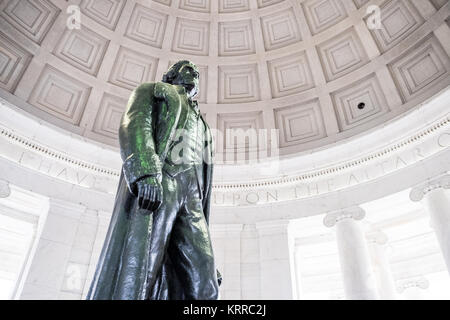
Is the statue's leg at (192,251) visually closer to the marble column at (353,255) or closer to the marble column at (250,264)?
the marble column at (353,255)

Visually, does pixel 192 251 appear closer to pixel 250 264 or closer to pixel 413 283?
pixel 250 264

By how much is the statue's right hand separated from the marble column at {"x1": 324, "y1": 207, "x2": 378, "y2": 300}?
26.6ft

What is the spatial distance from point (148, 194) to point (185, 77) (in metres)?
1.93

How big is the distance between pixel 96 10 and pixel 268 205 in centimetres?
934

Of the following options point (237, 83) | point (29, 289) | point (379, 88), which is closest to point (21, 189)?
point (29, 289)

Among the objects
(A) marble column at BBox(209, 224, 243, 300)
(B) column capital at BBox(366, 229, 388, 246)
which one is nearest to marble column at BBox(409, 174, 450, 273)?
(B) column capital at BBox(366, 229, 388, 246)

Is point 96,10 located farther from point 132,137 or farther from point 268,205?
point 132,137

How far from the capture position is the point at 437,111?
10.5 m

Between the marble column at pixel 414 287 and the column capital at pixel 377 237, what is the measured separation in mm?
3118

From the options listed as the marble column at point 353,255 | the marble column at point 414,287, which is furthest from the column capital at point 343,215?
the marble column at point 414,287

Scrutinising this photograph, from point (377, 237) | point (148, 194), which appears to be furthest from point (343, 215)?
point (148, 194)

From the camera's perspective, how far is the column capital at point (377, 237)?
1244cm

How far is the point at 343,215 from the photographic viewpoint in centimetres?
1108

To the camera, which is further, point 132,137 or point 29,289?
point 29,289
